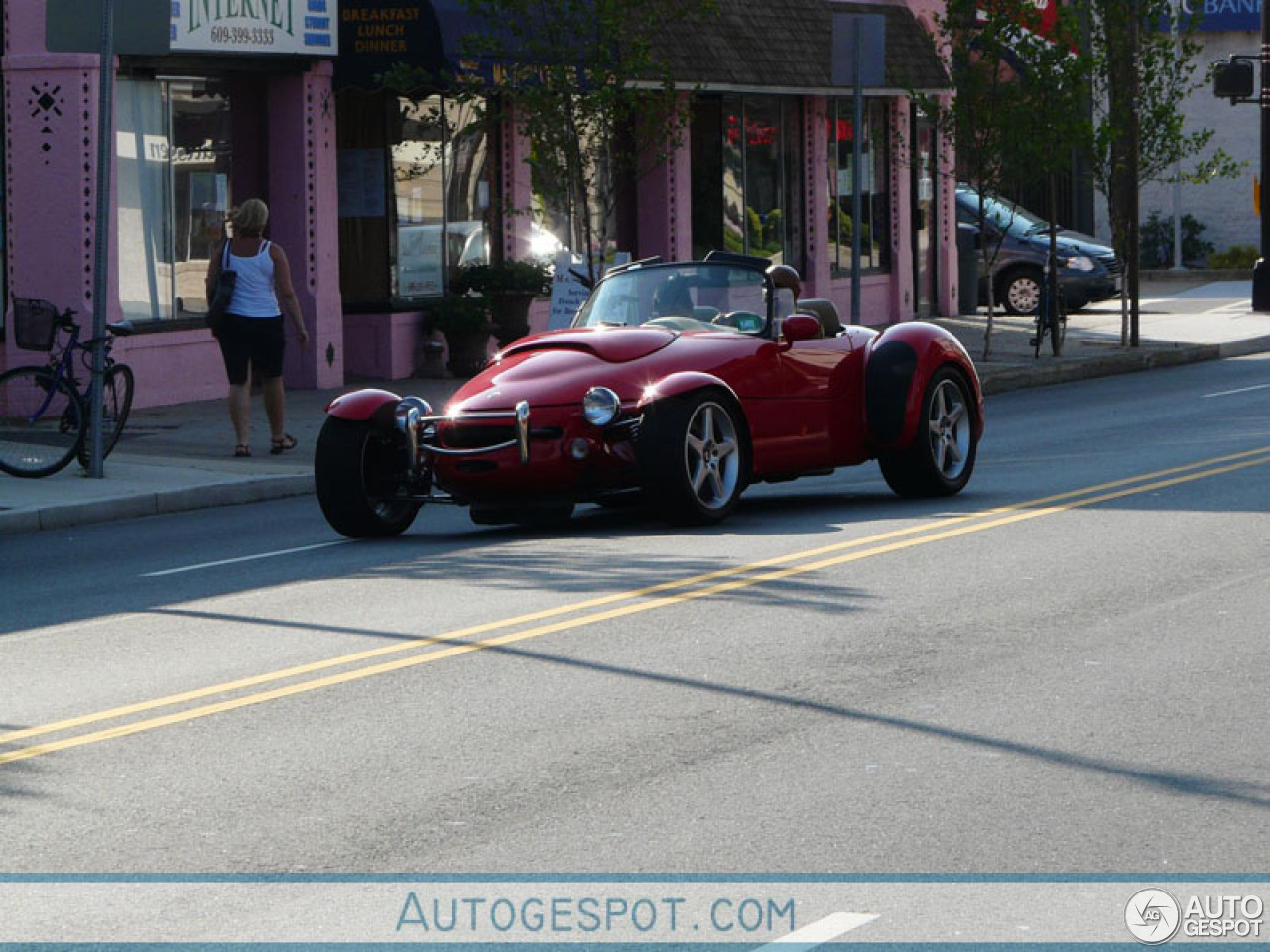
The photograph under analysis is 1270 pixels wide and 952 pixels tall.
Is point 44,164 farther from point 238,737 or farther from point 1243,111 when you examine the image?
point 1243,111

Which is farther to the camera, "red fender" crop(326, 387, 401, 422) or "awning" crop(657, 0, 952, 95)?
"awning" crop(657, 0, 952, 95)

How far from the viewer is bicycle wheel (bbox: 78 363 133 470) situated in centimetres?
1698

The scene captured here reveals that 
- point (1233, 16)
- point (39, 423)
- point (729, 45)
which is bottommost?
point (39, 423)

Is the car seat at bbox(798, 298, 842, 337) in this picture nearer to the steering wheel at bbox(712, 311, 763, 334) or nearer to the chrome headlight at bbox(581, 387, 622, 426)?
the steering wheel at bbox(712, 311, 763, 334)

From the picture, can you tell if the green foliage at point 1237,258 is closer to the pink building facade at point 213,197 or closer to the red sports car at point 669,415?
the pink building facade at point 213,197

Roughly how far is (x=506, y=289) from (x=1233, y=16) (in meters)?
28.1

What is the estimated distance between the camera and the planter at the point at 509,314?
82.9ft

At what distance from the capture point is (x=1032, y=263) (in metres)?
35.4

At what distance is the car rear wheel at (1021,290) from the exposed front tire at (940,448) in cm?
2154

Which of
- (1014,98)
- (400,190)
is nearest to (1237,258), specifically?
(1014,98)

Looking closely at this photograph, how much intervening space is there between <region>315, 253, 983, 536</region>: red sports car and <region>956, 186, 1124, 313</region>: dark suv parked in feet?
69.8

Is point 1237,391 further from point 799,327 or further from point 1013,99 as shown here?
point 799,327

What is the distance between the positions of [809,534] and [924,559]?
45.8 inches

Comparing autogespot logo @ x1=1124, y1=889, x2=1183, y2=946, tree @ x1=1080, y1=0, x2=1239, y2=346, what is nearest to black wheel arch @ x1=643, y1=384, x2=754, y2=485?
autogespot logo @ x1=1124, y1=889, x2=1183, y2=946
